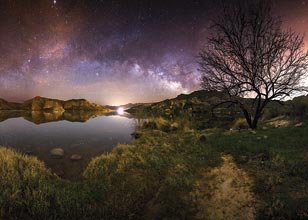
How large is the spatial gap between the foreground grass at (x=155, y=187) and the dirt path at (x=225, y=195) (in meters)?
0.14

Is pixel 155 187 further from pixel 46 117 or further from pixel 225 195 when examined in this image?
pixel 46 117

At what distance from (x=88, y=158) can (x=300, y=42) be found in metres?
15.6

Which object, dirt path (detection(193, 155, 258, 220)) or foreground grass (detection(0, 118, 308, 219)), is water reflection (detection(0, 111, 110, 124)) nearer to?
foreground grass (detection(0, 118, 308, 219))

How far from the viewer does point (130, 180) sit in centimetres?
593

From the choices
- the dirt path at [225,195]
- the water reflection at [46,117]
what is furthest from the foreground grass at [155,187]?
the water reflection at [46,117]

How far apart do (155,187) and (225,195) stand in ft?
6.97

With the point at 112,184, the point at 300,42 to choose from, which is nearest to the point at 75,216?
the point at 112,184

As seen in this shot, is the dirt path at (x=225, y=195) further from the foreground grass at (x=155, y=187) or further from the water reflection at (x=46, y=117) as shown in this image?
the water reflection at (x=46, y=117)

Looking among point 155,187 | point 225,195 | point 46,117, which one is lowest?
point 155,187

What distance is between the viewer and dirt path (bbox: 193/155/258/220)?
12.5 ft

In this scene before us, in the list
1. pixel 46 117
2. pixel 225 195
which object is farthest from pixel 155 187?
pixel 46 117

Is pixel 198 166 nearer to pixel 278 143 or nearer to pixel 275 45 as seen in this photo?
pixel 278 143

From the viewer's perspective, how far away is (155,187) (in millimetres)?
5422

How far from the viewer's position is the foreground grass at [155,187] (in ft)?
13.4
